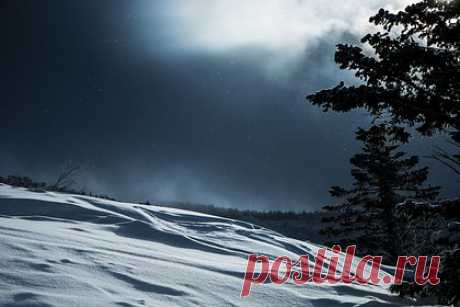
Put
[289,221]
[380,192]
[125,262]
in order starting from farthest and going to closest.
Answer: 1. [289,221]
2. [380,192]
3. [125,262]

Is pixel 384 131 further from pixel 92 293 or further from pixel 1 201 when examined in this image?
pixel 1 201

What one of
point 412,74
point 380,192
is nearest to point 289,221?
point 380,192

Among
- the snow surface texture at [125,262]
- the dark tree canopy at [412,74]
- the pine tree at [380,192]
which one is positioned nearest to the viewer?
the snow surface texture at [125,262]

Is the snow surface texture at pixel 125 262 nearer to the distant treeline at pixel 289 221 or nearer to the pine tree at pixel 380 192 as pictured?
the pine tree at pixel 380 192

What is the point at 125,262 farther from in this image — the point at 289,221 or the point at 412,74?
the point at 289,221

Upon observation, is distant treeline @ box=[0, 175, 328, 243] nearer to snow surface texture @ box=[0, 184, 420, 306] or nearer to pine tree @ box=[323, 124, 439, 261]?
pine tree @ box=[323, 124, 439, 261]

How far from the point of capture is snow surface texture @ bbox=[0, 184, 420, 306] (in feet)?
12.1

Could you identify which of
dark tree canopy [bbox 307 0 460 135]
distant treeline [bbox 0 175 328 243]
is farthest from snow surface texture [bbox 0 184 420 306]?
A: distant treeline [bbox 0 175 328 243]

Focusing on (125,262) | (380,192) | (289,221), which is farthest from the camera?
(289,221)

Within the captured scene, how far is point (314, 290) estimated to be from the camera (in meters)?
5.78

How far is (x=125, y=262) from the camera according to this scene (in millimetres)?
4992

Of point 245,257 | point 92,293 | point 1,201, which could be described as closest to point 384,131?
point 245,257

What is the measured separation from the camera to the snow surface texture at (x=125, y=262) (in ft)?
12.1

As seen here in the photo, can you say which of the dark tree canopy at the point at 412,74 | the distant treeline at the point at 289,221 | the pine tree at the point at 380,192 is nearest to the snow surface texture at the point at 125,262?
the dark tree canopy at the point at 412,74
